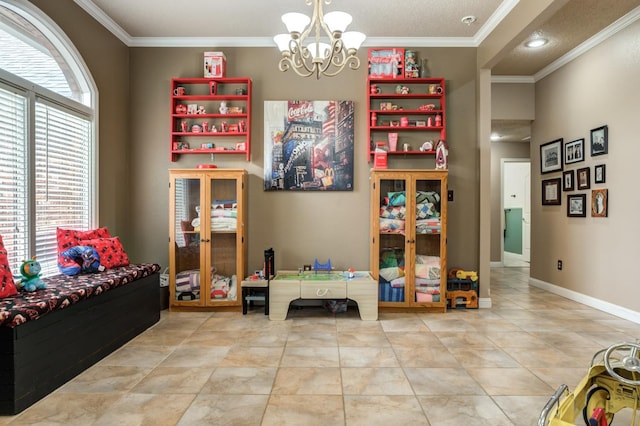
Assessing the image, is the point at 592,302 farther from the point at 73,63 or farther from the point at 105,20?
the point at 105,20

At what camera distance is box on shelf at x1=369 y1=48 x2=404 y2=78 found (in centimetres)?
429

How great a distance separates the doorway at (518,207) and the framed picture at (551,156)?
2.62m

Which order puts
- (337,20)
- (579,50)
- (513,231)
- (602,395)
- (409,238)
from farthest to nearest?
(513,231), (579,50), (409,238), (337,20), (602,395)

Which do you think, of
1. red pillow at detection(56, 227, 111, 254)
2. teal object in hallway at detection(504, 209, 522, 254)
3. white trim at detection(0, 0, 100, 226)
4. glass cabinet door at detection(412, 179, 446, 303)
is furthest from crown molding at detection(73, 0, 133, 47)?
teal object in hallway at detection(504, 209, 522, 254)

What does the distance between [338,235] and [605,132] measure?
3168 mm

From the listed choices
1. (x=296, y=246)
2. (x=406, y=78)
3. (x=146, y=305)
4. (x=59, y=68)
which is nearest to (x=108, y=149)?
(x=59, y=68)

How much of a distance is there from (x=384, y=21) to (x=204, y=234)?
2.96m

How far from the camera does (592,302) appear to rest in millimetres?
4336

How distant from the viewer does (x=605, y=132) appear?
13.5 ft

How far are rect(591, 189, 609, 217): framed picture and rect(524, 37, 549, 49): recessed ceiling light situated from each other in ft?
5.96

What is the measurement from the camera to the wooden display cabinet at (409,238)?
4047mm

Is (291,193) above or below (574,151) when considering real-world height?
below

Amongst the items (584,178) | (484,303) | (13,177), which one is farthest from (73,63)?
(584,178)

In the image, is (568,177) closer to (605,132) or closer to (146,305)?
(605,132)
